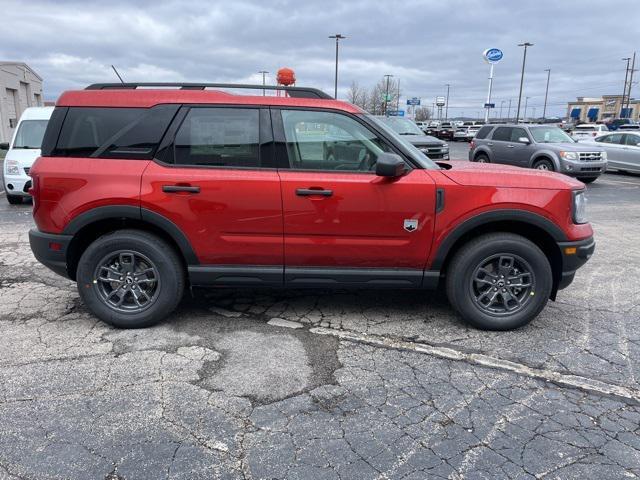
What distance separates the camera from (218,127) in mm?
3949

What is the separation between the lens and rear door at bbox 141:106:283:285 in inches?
151

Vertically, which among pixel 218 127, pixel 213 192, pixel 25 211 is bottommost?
pixel 25 211

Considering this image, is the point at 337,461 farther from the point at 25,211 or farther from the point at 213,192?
the point at 25,211

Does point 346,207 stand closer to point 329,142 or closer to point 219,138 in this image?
point 329,142

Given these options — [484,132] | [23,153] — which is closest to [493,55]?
[484,132]

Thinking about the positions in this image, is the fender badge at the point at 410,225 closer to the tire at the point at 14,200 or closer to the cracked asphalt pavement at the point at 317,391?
the cracked asphalt pavement at the point at 317,391

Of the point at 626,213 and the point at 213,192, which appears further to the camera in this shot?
the point at 626,213

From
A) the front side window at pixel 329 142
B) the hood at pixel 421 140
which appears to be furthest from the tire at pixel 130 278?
the hood at pixel 421 140

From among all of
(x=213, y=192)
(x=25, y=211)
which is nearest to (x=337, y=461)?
(x=213, y=192)

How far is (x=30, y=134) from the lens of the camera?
35.9 ft

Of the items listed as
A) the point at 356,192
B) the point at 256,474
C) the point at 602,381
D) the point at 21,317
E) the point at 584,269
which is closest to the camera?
the point at 256,474

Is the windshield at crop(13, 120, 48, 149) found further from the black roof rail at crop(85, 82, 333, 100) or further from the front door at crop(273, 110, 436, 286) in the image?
the front door at crop(273, 110, 436, 286)

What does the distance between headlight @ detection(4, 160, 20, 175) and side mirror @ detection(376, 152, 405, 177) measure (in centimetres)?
908

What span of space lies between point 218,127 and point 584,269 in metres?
4.64
